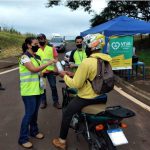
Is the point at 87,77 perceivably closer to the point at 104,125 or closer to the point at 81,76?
the point at 81,76

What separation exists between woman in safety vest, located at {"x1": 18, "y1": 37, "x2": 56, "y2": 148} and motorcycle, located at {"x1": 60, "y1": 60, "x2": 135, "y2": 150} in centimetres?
97

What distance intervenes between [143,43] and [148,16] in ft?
13.3

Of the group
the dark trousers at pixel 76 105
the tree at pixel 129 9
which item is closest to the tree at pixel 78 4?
the tree at pixel 129 9

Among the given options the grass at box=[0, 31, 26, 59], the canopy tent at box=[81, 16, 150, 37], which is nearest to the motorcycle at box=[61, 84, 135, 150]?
the canopy tent at box=[81, 16, 150, 37]

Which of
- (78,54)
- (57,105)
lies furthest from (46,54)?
(57,105)

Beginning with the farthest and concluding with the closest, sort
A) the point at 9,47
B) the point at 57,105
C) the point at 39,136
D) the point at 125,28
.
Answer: the point at 9,47 → the point at 125,28 → the point at 57,105 → the point at 39,136

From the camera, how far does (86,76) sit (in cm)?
523

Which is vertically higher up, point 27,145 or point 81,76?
point 81,76

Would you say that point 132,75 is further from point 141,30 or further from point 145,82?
point 141,30

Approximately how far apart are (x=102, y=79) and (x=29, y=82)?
1.44 meters

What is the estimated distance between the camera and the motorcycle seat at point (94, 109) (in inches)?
204

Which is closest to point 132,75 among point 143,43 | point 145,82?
point 145,82

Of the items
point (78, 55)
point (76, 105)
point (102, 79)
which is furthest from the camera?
point (78, 55)

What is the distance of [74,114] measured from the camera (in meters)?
5.70
